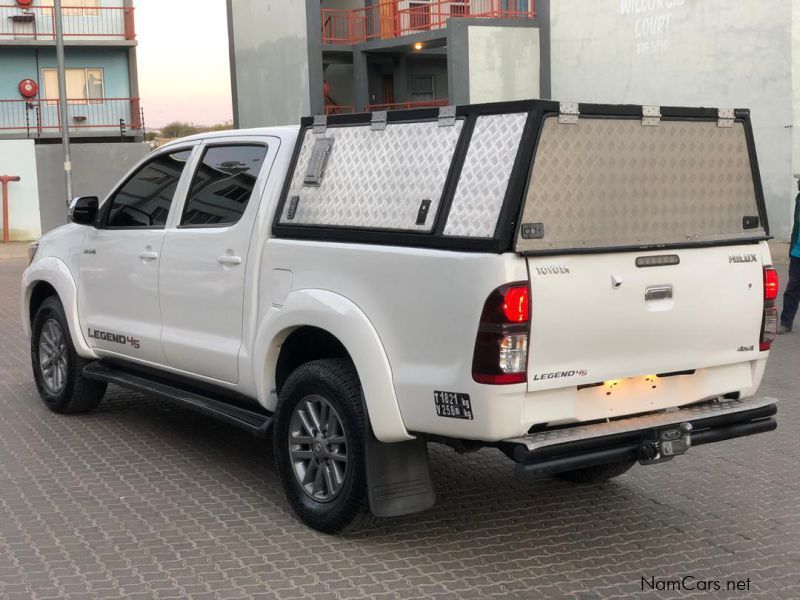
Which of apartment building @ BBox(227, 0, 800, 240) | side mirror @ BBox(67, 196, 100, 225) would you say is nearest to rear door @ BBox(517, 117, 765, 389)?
side mirror @ BBox(67, 196, 100, 225)

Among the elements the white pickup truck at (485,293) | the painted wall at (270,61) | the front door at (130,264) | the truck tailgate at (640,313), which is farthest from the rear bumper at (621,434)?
the painted wall at (270,61)

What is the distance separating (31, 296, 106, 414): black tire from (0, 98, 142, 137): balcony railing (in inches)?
1324

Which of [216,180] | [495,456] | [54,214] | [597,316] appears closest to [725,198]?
[597,316]

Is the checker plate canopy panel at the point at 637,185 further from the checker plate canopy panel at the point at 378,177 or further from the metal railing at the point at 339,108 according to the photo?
the metal railing at the point at 339,108

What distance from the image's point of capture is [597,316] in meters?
4.80

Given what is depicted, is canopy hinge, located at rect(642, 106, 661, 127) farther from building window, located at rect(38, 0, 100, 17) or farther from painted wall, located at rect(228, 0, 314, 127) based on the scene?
building window, located at rect(38, 0, 100, 17)

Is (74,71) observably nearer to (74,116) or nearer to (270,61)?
(74,116)

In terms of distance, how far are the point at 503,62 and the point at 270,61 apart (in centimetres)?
827

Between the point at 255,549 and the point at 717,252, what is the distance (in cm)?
259

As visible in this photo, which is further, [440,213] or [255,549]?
[255,549]

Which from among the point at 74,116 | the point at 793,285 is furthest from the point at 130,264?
the point at 74,116

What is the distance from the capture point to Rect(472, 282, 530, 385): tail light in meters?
4.57

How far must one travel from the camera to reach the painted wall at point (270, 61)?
33.6 meters

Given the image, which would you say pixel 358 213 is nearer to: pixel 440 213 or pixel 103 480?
pixel 440 213
